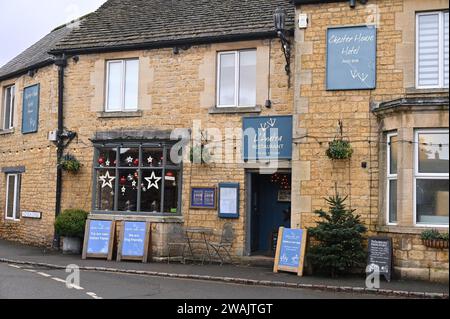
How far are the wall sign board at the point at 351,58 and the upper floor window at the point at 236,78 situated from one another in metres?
2.26

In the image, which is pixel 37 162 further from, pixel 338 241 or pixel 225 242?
pixel 338 241

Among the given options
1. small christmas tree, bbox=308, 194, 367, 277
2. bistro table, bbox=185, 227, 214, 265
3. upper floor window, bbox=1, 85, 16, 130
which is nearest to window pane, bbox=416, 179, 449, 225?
small christmas tree, bbox=308, 194, 367, 277

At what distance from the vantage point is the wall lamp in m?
13.2

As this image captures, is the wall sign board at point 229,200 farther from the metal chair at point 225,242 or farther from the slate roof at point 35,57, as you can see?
the slate roof at point 35,57

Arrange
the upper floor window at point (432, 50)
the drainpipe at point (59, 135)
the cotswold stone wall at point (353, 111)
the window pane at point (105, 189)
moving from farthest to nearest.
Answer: the drainpipe at point (59, 135) → the window pane at point (105, 189) → the cotswold stone wall at point (353, 111) → the upper floor window at point (432, 50)

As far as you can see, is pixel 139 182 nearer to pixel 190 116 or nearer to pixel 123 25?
pixel 190 116

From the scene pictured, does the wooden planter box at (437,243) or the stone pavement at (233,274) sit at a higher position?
the wooden planter box at (437,243)

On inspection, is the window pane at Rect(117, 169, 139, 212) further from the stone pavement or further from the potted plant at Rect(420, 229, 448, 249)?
the potted plant at Rect(420, 229, 448, 249)

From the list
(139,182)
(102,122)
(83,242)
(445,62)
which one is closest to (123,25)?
(102,122)

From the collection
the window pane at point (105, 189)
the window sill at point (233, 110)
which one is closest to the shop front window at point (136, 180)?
the window pane at point (105, 189)

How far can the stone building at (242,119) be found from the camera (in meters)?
12.4

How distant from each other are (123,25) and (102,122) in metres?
2.97

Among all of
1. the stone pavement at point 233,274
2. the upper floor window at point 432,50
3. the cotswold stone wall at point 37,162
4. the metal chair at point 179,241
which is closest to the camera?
the stone pavement at point 233,274

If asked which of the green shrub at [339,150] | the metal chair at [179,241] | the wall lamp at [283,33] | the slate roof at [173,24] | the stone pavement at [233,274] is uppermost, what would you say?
the slate roof at [173,24]
